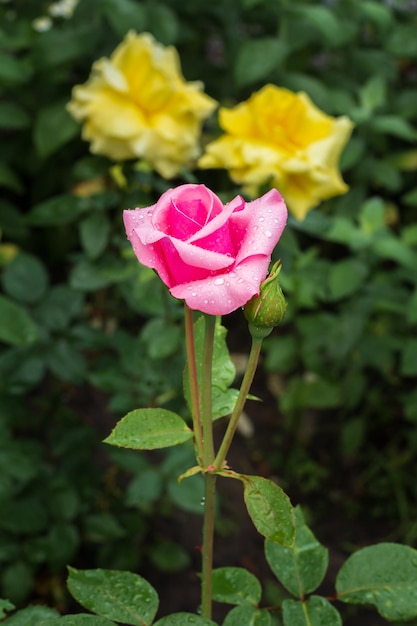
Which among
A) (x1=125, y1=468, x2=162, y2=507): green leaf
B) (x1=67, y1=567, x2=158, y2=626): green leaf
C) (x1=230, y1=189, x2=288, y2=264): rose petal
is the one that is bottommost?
(x1=125, y1=468, x2=162, y2=507): green leaf

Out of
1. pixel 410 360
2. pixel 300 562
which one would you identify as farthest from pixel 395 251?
pixel 300 562

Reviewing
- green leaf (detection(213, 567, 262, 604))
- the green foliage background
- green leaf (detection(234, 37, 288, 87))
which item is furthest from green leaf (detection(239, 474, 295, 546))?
green leaf (detection(234, 37, 288, 87))

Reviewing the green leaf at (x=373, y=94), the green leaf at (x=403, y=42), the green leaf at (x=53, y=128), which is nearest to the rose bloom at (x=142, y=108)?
the green leaf at (x=53, y=128)

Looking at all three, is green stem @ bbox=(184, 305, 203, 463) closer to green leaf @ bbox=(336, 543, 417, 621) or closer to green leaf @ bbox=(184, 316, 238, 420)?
green leaf @ bbox=(184, 316, 238, 420)

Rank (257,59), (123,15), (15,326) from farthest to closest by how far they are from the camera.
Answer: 1. (257,59)
2. (123,15)
3. (15,326)

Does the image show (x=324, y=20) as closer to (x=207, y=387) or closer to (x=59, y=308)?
(x=59, y=308)

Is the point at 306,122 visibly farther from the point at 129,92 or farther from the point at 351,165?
the point at 351,165
